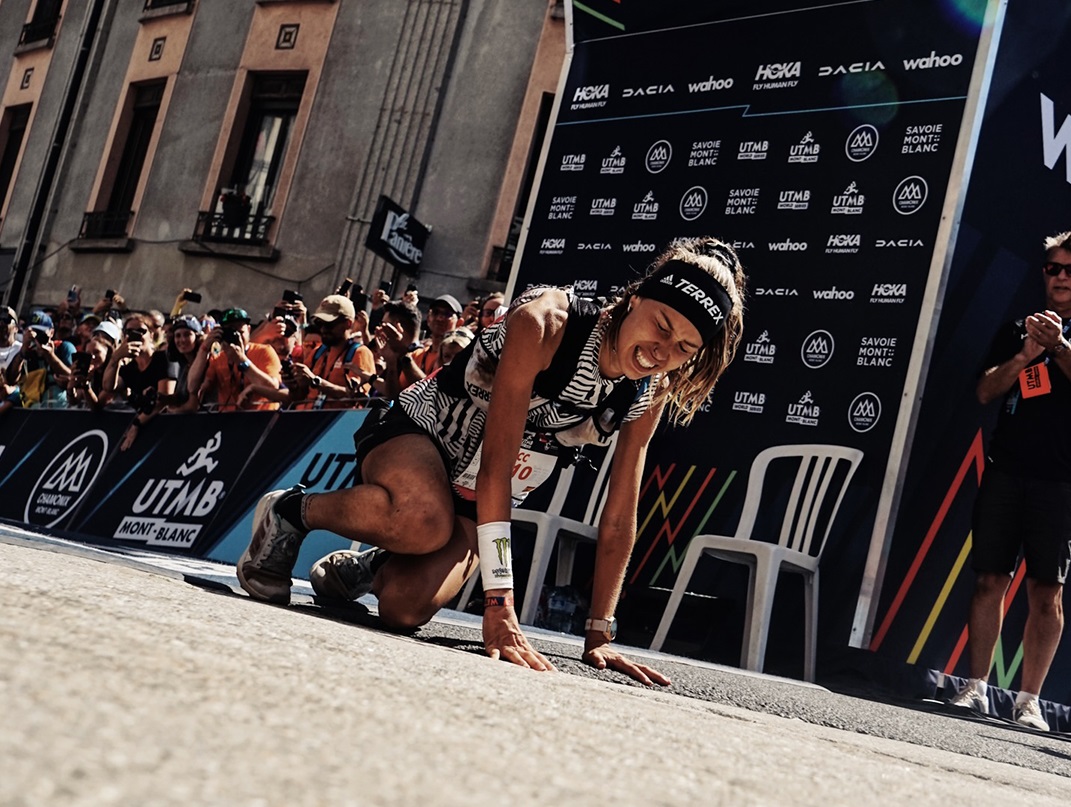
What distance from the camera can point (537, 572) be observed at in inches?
264

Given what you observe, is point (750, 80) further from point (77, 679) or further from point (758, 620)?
point (77, 679)

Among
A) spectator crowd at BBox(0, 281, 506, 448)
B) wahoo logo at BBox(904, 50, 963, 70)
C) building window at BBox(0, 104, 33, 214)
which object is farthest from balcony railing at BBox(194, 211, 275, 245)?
wahoo logo at BBox(904, 50, 963, 70)

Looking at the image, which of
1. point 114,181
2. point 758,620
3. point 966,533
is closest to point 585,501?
point 758,620

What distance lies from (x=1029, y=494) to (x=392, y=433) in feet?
9.34

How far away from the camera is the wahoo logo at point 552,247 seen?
8.08 meters

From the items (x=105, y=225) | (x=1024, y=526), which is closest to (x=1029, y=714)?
(x=1024, y=526)

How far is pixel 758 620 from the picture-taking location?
600 cm

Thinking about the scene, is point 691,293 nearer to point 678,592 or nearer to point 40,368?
point 678,592

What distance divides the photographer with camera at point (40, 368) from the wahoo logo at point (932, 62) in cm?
777

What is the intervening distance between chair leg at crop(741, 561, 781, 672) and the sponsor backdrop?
499 millimetres

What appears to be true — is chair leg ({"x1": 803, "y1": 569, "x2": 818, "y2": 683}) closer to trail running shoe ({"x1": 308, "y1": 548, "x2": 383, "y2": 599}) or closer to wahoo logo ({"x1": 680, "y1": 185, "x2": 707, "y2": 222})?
wahoo logo ({"x1": 680, "y1": 185, "x2": 707, "y2": 222})

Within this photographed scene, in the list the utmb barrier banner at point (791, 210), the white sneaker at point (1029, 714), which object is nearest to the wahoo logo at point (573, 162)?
the utmb barrier banner at point (791, 210)

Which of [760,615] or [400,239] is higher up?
[400,239]

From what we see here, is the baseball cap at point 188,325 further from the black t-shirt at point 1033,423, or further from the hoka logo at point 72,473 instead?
the black t-shirt at point 1033,423
